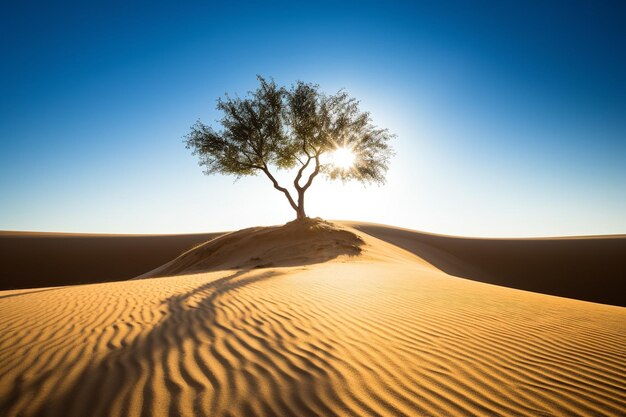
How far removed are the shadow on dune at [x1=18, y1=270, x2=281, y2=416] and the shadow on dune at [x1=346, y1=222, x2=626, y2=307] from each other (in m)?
17.1

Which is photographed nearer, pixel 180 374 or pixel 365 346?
pixel 180 374

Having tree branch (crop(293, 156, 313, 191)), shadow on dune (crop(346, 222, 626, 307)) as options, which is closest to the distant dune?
shadow on dune (crop(346, 222, 626, 307))

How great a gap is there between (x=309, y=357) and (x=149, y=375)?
1.55 m

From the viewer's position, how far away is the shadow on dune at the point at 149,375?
2324mm

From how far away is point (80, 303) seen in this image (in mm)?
5703

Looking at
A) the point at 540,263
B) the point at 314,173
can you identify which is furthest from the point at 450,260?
the point at 314,173

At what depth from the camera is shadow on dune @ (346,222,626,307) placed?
16656 mm

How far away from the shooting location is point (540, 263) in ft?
67.9

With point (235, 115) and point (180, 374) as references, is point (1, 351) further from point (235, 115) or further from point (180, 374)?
point (235, 115)

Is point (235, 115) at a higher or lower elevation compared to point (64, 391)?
higher

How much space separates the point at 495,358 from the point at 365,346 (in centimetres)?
141

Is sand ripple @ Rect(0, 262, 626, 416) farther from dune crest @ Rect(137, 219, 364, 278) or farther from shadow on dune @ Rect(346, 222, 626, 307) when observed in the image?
shadow on dune @ Rect(346, 222, 626, 307)

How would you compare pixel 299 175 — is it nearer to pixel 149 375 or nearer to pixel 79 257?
pixel 149 375

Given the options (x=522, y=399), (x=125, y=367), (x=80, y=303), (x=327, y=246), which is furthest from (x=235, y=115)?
(x=522, y=399)
